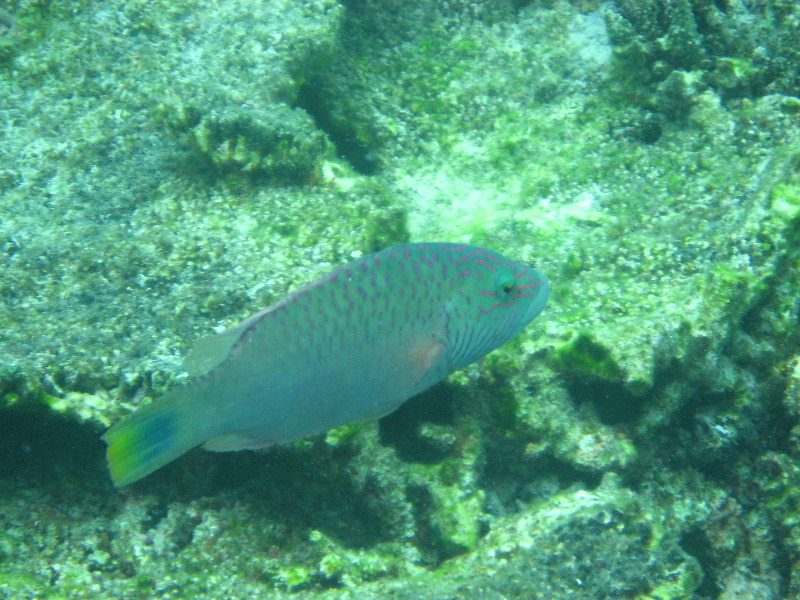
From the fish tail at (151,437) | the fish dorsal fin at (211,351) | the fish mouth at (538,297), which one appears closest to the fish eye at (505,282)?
the fish mouth at (538,297)

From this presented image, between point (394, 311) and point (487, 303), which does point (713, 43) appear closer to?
point (487, 303)

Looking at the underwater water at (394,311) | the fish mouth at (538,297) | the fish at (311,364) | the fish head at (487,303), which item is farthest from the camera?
the underwater water at (394,311)

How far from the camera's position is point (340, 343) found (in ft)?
5.58

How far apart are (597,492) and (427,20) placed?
4.05 metres

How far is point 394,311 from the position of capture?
69.7 inches

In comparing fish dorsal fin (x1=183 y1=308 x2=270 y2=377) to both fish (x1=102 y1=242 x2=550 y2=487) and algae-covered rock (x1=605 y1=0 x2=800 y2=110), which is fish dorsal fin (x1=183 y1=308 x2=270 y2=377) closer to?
fish (x1=102 y1=242 x2=550 y2=487)

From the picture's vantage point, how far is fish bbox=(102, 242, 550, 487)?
168 cm

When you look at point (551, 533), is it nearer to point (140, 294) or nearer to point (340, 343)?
point (340, 343)

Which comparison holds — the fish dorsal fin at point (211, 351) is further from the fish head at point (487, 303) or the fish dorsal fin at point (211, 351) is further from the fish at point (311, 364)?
the fish head at point (487, 303)

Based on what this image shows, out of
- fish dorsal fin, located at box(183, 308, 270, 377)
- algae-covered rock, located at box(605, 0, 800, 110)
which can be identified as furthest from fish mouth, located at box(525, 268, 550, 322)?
algae-covered rock, located at box(605, 0, 800, 110)

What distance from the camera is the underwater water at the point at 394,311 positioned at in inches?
101

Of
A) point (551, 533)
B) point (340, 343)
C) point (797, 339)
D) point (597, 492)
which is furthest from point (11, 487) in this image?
point (797, 339)

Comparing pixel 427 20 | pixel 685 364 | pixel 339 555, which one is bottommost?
pixel 339 555

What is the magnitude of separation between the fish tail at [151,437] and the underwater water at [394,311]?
4cm
